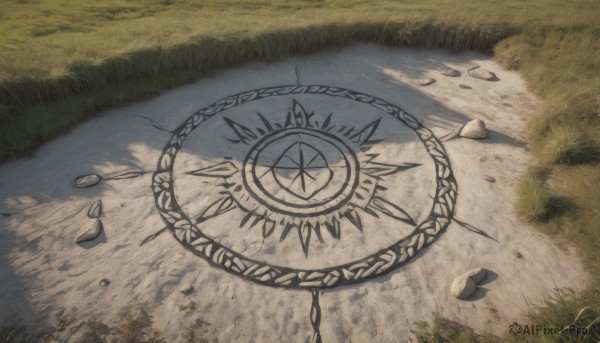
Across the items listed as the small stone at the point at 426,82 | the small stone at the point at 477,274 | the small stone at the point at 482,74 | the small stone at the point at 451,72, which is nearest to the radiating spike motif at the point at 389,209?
the small stone at the point at 477,274

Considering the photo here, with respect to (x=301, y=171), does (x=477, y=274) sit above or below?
below

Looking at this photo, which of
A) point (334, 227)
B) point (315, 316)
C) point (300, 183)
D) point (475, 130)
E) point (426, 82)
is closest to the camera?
point (315, 316)

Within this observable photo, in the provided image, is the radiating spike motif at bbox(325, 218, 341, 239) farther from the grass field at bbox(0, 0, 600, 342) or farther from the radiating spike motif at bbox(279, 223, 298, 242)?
the grass field at bbox(0, 0, 600, 342)

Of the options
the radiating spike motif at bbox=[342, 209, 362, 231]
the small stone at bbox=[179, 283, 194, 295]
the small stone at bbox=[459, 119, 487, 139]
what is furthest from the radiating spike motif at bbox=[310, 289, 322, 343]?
the small stone at bbox=[459, 119, 487, 139]

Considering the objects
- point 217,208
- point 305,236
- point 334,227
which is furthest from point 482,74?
point 217,208

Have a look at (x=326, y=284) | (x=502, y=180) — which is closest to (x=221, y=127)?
(x=326, y=284)

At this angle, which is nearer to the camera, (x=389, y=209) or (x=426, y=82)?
(x=389, y=209)

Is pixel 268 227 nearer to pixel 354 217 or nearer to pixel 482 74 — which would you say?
pixel 354 217
